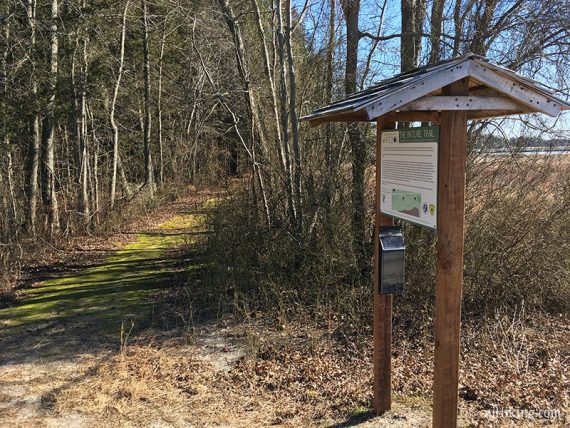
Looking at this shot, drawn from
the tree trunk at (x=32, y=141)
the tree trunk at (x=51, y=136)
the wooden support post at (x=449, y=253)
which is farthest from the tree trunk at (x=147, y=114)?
the wooden support post at (x=449, y=253)

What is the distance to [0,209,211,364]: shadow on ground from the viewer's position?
5965 mm

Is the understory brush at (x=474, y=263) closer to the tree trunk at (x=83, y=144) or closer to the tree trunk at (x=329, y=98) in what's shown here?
the tree trunk at (x=329, y=98)

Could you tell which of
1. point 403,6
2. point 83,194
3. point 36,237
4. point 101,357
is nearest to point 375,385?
point 101,357

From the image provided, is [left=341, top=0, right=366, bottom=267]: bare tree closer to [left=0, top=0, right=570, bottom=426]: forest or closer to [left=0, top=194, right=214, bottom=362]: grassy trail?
[left=0, top=0, right=570, bottom=426]: forest

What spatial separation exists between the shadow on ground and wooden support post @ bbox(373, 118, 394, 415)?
9.98 ft

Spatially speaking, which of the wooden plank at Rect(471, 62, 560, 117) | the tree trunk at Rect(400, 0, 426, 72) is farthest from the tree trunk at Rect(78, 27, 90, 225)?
the wooden plank at Rect(471, 62, 560, 117)

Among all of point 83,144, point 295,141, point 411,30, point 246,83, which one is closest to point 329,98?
point 295,141

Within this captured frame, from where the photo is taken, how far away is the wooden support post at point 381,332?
4.00m

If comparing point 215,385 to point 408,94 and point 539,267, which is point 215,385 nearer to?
point 408,94

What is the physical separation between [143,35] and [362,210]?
533 inches

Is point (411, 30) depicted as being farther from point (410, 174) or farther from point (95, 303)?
point (95, 303)

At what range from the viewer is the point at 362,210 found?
717cm

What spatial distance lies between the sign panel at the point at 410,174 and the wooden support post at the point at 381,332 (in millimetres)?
91

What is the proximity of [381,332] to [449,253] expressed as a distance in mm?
1148
